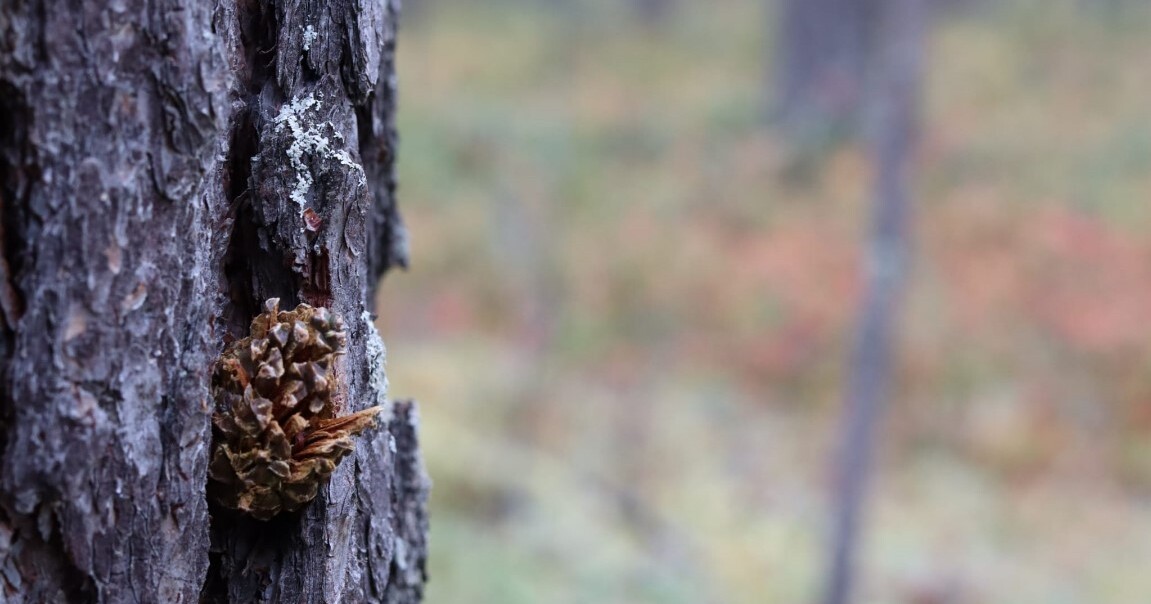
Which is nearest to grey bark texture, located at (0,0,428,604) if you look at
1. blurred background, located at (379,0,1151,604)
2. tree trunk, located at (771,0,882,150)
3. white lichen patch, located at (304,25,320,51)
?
white lichen patch, located at (304,25,320,51)

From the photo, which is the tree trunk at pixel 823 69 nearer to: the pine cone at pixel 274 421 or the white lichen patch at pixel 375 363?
the white lichen patch at pixel 375 363

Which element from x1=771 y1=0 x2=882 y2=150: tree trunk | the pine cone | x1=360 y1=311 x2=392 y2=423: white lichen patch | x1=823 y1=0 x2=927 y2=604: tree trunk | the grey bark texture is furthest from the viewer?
x1=771 y1=0 x2=882 y2=150: tree trunk

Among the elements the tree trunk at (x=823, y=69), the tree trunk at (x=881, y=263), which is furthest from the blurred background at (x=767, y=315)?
the tree trunk at (x=881, y=263)

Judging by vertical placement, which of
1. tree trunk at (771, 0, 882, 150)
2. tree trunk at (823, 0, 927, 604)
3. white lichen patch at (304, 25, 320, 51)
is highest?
tree trunk at (771, 0, 882, 150)

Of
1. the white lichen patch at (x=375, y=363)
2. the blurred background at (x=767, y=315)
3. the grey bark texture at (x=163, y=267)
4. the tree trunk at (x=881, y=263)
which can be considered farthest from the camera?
the blurred background at (x=767, y=315)

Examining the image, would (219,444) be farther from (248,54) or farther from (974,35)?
(974,35)

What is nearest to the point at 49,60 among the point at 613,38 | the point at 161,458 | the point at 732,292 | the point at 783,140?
the point at 161,458

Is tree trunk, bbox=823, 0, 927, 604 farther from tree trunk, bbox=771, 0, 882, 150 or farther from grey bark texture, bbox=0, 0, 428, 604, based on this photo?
tree trunk, bbox=771, 0, 882, 150
